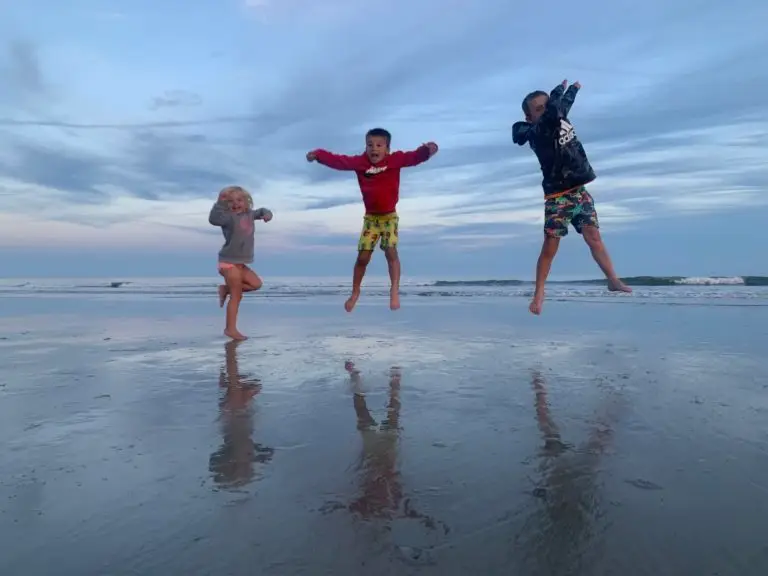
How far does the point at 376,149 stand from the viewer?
22.2ft

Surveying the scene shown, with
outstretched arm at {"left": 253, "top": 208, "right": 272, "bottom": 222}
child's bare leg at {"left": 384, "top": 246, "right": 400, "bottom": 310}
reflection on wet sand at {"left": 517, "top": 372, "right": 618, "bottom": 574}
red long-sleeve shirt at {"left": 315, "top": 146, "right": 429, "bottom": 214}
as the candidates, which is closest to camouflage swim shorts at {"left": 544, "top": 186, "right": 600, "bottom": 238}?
red long-sleeve shirt at {"left": 315, "top": 146, "right": 429, "bottom": 214}

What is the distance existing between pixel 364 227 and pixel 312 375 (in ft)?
11.2

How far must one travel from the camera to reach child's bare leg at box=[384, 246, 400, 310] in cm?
720

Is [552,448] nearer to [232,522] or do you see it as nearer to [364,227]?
[232,522]

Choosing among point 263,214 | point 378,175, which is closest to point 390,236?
point 378,175

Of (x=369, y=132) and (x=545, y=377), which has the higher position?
(x=369, y=132)

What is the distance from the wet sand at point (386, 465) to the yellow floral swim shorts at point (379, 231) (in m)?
2.58

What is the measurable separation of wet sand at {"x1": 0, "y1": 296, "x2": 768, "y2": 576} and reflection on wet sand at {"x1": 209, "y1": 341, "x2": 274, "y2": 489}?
12mm

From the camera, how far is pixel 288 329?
7219 mm

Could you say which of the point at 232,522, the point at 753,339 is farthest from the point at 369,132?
the point at 232,522

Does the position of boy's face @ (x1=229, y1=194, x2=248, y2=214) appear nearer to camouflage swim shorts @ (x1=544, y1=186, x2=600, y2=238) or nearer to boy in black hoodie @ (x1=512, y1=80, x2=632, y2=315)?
boy in black hoodie @ (x1=512, y1=80, x2=632, y2=315)

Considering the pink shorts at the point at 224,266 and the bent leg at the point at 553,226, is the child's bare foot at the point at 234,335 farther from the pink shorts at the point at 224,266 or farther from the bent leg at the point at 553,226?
the bent leg at the point at 553,226

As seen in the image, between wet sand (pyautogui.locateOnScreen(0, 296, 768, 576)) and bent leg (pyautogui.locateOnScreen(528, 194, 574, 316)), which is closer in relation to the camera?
wet sand (pyautogui.locateOnScreen(0, 296, 768, 576))

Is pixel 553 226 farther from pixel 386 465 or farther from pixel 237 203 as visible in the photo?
pixel 386 465
